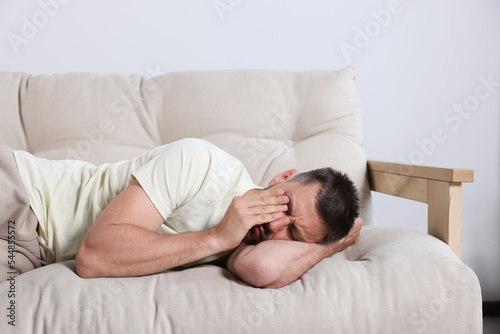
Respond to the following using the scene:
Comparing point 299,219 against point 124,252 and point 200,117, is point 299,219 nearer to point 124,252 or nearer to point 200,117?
point 124,252

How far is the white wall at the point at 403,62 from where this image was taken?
228 cm

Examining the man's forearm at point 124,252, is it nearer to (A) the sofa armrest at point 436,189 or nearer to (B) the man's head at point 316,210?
(B) the man's head at point 316,210

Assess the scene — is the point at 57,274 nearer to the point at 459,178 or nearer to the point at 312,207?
the point at 312,207

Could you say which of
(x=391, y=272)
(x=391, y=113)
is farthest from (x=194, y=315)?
→ (x=391, y=113)

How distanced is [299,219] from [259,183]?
1.75 feet

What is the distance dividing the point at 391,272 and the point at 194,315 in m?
0.45

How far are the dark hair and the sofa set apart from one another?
0.30ft

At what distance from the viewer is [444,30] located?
2.39 meters

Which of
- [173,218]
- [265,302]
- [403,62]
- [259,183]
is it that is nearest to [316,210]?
[265,302]

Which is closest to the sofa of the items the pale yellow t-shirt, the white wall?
the pale yellow t-shirt

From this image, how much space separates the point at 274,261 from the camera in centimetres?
110

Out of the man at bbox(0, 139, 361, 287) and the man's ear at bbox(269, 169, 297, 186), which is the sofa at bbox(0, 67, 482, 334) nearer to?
→ the man at bbox(0, 139, 361, 287)

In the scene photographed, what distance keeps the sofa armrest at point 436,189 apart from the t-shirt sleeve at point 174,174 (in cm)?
67

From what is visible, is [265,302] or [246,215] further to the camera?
[246,215]
